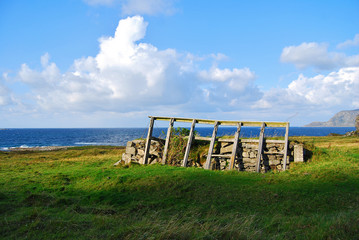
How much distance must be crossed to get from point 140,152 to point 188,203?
28.2 feet

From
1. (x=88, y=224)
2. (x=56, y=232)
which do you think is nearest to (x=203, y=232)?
(x=88, y=224)

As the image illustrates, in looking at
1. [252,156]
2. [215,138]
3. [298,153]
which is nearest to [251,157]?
[252,156]

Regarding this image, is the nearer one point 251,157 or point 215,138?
point 251,157

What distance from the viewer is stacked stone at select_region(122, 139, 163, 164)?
17.0 meters

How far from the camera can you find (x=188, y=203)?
941 centimetres

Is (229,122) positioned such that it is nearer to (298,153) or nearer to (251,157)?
(251,157)

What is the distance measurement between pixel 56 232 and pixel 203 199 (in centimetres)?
560

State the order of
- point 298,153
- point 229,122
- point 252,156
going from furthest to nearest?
point 229,122 → point 252,156 → point 298,153

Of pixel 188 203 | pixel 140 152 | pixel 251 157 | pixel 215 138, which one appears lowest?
pixel 188 203

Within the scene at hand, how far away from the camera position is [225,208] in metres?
8.75

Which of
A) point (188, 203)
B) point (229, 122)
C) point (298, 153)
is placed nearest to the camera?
point (188, 203)

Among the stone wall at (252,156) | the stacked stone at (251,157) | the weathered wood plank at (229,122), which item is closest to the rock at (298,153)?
the stone wall at (252,156)

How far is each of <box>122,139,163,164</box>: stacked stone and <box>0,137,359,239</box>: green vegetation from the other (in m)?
1.53

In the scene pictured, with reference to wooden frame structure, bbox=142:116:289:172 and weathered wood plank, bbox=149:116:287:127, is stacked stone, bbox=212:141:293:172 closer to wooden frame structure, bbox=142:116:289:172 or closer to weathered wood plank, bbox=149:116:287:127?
wooden frame structure, bbox=142:116:289:172
